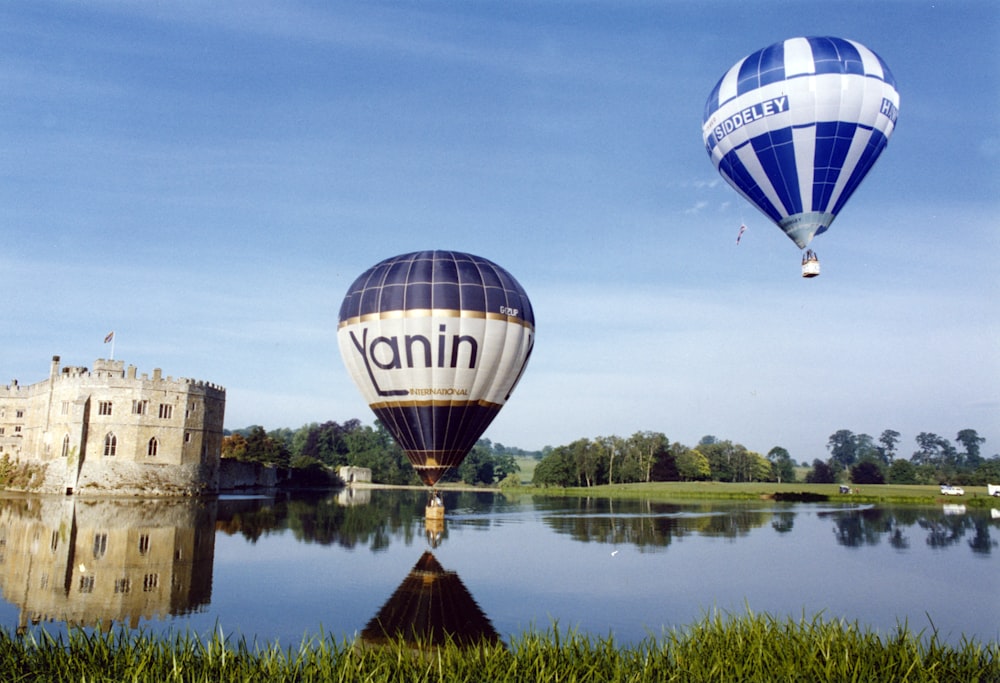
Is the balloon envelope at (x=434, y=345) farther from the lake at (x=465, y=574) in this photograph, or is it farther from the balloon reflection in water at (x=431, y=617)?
the balloon reflection in water at (x=431, y=617)

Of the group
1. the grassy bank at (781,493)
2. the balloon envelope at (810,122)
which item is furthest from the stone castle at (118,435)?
the balloon envelope at (810,122)

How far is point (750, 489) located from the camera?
2709 inches

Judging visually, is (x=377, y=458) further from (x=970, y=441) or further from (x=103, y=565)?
(x=970, y=441)

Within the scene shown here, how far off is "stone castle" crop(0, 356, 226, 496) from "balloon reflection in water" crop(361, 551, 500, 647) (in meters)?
35.0

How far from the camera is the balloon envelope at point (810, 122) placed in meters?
20.6

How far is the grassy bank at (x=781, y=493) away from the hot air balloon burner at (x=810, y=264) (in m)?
41.8

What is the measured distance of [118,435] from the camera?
156 feet

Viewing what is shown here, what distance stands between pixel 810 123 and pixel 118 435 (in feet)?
145

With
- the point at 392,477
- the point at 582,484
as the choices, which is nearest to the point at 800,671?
the point at 582,484

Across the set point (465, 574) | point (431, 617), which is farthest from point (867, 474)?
point (431, 617)

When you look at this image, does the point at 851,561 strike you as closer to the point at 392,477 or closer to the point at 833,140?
the point at 833,140

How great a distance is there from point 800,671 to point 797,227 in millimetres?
15585

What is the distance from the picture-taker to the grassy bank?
5553 cm

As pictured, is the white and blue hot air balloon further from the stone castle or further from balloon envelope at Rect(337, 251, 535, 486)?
the stone castle
